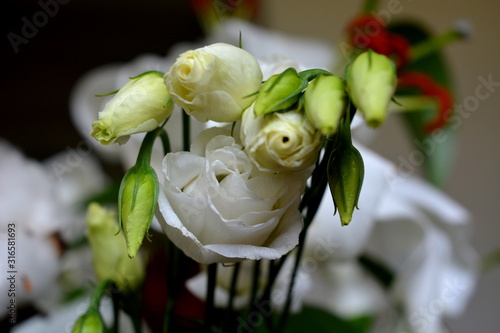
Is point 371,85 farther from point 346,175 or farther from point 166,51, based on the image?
point 166,51

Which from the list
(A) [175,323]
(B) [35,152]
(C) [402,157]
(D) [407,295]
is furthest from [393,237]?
(B) [35,152]

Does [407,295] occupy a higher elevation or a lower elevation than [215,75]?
lower

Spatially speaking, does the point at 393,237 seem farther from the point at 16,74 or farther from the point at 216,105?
the point at 16,74

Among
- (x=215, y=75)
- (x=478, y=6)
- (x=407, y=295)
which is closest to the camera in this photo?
(x=215, y=75)

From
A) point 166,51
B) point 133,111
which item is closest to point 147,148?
point 133,111

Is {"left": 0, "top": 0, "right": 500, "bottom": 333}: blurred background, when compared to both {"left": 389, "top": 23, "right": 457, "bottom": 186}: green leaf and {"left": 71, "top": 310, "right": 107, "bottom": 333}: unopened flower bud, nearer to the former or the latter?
{"left": 389, "top": 23, "right": 457, "bottom": 186}: green leaf
